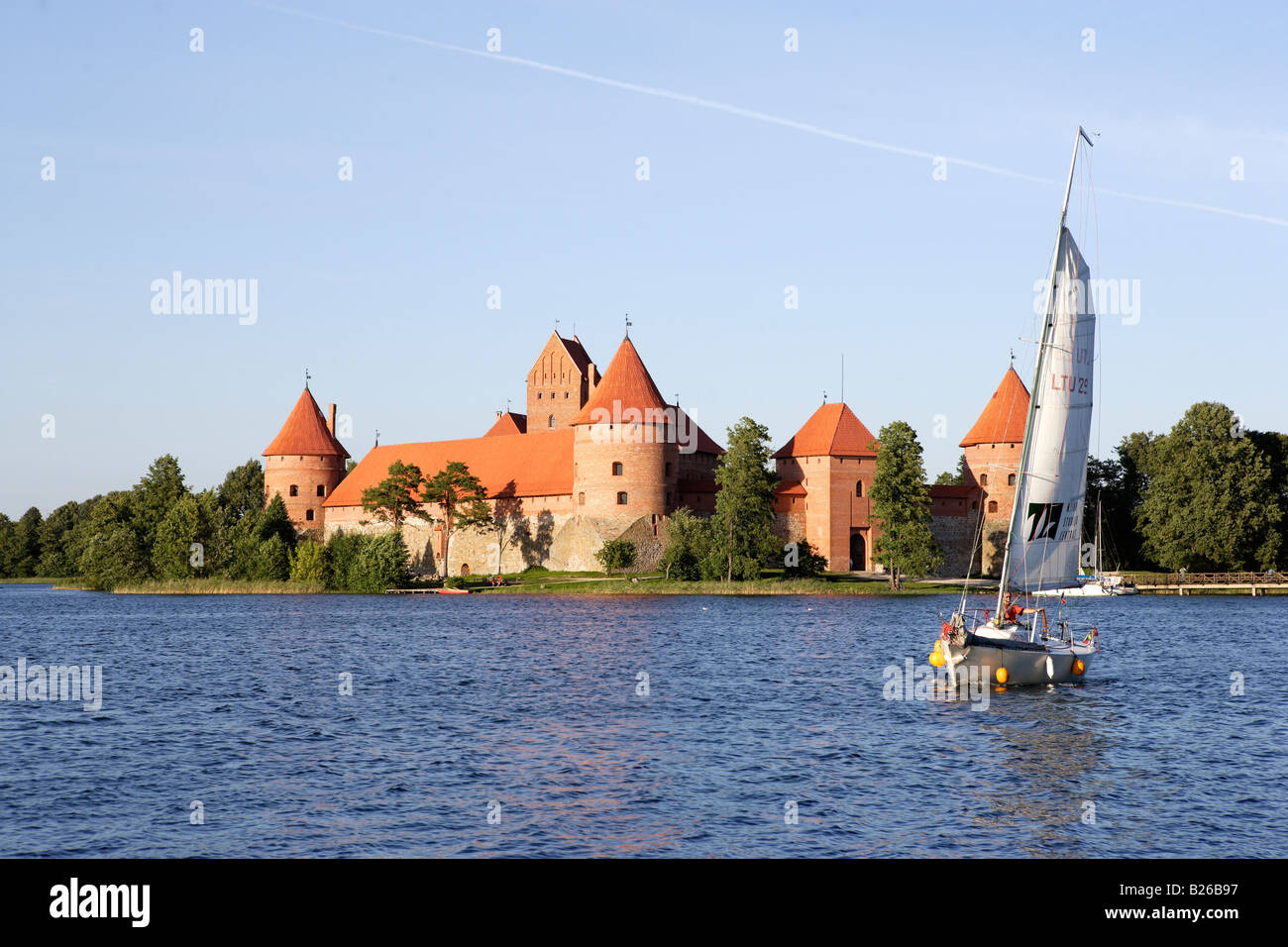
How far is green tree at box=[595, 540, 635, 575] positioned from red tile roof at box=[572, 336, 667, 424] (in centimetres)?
880

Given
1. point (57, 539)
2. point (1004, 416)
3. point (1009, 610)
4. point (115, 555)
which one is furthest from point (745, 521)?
point (57, 539)

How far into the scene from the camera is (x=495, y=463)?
9250 centimetres

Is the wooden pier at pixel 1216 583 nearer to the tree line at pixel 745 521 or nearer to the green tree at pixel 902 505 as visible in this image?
the tree line at pixel 745 521

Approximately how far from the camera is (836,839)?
15266 millimetres

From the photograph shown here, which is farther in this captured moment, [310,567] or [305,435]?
[305,435]

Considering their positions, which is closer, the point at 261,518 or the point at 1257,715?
the point at 1257,715

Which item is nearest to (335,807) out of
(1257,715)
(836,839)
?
(836,839)

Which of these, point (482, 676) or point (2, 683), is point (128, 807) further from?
point (2, 683)

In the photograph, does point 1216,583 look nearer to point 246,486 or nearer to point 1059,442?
point 1059,442

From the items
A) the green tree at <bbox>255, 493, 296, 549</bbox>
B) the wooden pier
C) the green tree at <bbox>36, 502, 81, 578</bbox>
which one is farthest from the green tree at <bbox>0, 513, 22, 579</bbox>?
the wooden pier

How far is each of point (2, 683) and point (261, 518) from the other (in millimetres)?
54963

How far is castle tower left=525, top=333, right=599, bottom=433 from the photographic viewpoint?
333 ft

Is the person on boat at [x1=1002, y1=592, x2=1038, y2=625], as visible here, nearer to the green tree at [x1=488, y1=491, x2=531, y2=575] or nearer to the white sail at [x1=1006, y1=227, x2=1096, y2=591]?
the white sail at [x1=1006, y1=227, x2=1096, y2=591]

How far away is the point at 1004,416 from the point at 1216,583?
17.4 metres
